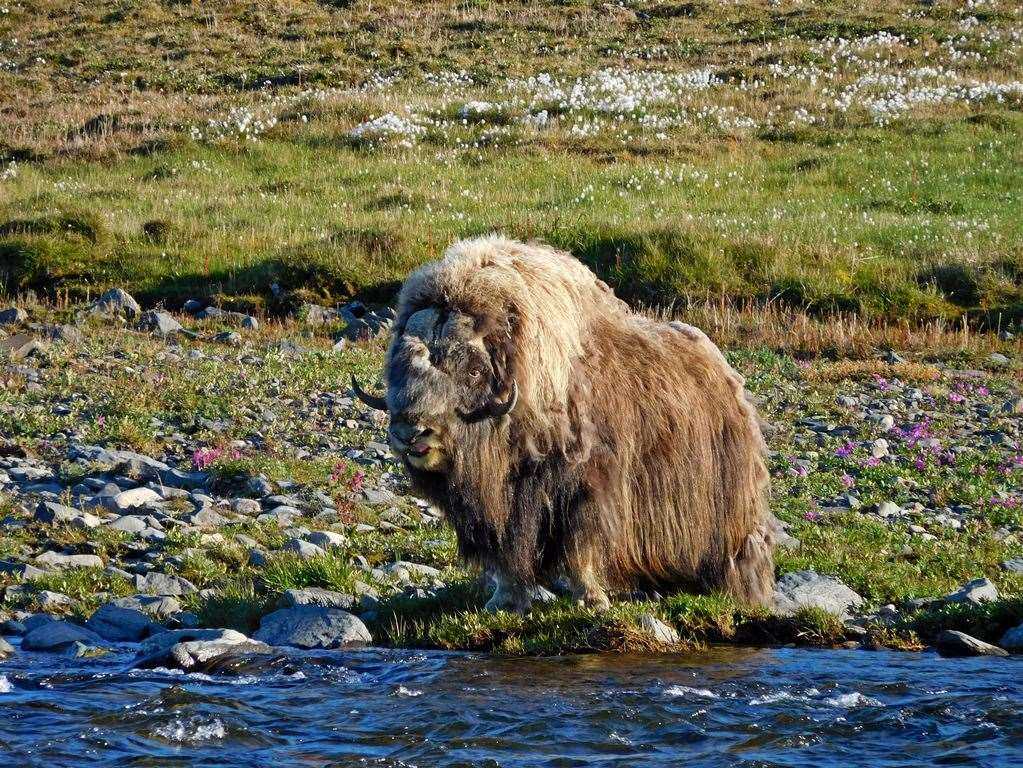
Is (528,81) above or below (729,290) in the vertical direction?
above

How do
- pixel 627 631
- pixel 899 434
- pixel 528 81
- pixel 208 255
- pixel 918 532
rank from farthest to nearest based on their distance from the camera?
pixel 528 81
pixel 208 255
pixel 899 434
pixel 918 532
pixel 627 631

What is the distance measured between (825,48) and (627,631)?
40301mm

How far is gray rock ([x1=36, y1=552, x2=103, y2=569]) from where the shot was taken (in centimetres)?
878

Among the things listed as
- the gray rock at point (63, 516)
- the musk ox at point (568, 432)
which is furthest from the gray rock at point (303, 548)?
the musk ox at point (568, 432)

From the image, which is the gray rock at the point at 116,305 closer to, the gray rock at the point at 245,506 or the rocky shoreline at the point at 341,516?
the rocky shoreline at the point at 341,516

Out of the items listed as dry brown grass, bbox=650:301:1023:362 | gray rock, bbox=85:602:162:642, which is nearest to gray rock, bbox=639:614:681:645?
gray rock, bbox=85:602:162:642

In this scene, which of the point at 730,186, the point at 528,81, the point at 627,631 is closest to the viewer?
the point at 627,631

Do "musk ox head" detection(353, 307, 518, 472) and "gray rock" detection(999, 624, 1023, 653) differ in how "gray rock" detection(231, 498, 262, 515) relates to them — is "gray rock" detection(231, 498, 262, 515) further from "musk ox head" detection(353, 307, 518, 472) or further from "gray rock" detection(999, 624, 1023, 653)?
"gray rock" detection(999, 624, 1023, 653)

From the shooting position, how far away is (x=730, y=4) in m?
54.3

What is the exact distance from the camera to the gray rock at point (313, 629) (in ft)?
24.6

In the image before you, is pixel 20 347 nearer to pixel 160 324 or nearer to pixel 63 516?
pixel 160 324

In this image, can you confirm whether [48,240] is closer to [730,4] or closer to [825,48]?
[825,48]

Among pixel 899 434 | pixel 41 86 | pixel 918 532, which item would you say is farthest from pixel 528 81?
pixel 918 532

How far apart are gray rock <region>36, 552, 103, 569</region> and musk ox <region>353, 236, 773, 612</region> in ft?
7.97
